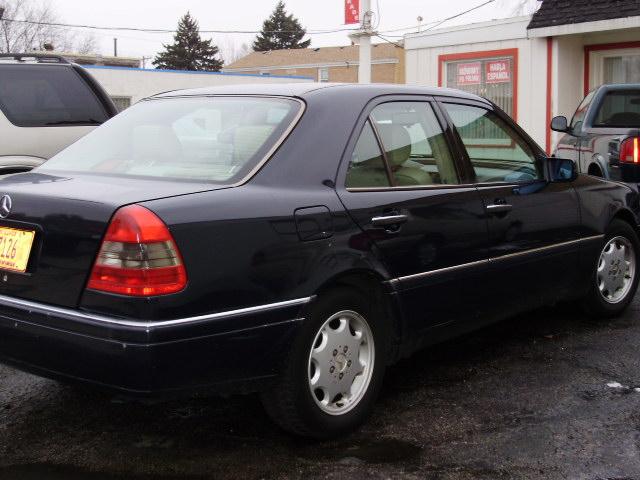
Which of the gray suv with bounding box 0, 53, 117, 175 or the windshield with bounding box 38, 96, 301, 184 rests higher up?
the gray suv with bounding box 0, 53, 117, 175

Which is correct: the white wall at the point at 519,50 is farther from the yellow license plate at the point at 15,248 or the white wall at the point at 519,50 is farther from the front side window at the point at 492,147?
the yellow license plate at the point at 15,248

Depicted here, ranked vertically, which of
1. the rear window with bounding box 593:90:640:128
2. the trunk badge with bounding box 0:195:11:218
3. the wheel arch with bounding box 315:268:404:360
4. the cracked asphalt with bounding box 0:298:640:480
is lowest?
the cracked asphalt with bounding box 0:298:640:480

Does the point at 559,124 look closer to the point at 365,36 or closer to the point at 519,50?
the point at 519,50

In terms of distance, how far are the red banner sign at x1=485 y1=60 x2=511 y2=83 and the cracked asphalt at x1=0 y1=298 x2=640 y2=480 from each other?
11.0 meters

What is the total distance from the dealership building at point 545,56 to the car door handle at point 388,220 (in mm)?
10474

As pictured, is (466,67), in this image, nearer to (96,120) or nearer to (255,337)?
(96,120)

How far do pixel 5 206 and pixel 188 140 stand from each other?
2.83ft

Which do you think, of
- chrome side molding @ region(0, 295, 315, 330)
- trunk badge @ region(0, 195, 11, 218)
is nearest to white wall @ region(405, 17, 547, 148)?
chrome side molding @ region(0, 295, 315, 330)

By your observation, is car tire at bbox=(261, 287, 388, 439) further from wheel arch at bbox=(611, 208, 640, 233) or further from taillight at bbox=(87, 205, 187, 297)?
wheel arch at bbox=(611, 208, 640, 233)

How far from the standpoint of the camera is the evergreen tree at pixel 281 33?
7700 cm

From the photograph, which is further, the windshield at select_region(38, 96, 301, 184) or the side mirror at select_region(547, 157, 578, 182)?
the side mirror at select_region(547, 157, 578, 182)

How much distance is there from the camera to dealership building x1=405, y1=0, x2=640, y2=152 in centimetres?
1335

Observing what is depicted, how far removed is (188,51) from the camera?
71000 millimetres

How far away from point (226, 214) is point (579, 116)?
7.33 m
